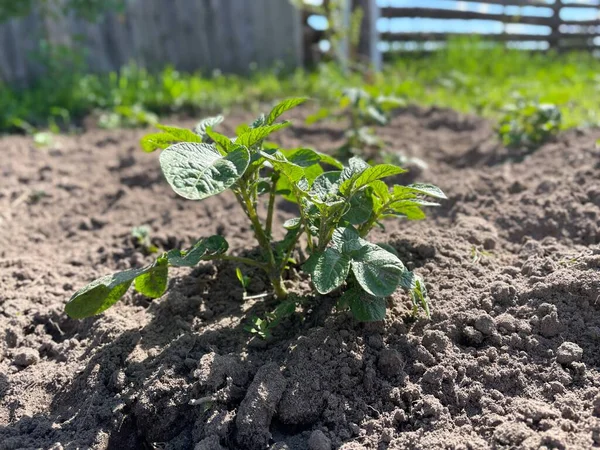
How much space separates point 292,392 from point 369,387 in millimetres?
235

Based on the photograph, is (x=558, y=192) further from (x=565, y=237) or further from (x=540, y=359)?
(x=540, y=359)

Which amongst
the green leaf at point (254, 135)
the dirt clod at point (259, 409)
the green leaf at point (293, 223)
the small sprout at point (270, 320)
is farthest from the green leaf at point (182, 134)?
the dirt clod at point (259, 409)

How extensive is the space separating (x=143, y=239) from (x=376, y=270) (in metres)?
1.40

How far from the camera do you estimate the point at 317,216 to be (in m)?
2.02

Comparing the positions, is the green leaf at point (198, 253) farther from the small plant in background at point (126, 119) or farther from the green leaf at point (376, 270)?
the small plant in background at point (126, 119)

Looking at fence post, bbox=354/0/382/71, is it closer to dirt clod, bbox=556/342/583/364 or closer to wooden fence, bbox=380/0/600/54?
wooden fence, bbox=380/0/600/54

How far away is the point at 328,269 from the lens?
187cm

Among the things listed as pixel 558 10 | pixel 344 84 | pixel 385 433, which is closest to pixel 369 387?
pixel 385 433

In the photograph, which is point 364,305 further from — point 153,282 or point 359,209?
point 153,282

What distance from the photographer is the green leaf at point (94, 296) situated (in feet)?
6.42

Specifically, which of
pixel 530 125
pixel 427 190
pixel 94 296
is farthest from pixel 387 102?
pixel 94 296

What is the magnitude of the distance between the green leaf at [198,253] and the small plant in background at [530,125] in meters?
2.19

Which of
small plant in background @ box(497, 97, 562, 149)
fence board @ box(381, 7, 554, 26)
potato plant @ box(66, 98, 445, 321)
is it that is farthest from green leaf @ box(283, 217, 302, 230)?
fence board @ box(381, 7, 554, 26)

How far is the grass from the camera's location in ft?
16.6
